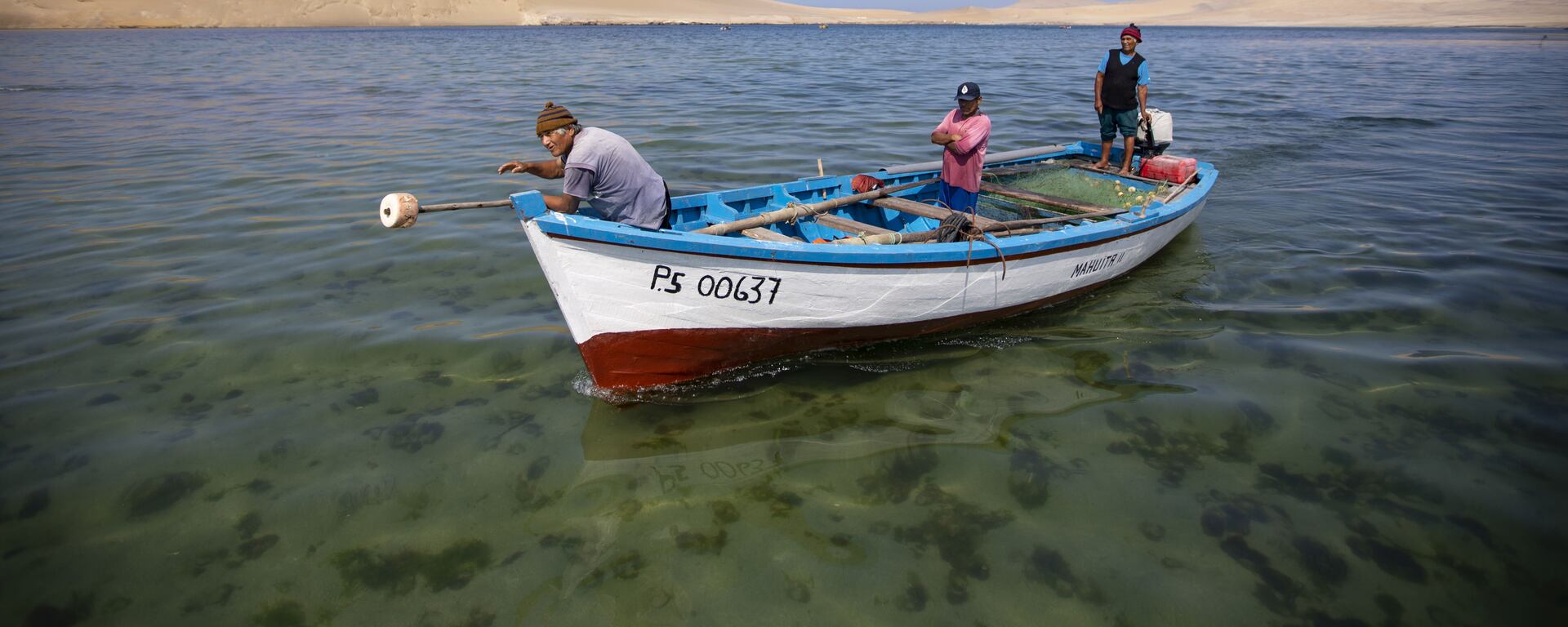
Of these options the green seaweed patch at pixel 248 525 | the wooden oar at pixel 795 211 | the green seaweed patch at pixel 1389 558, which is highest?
the wooden oar at pixel 795 211

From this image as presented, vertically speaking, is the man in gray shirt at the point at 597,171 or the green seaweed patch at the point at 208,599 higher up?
the man in gray shirt at the point at 597,171

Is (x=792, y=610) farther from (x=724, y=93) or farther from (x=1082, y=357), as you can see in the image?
(x=724, y=93)

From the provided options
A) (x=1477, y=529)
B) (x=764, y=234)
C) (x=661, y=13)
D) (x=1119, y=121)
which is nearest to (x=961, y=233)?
(x=764, y=234)

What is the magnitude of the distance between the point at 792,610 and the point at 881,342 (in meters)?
3.06

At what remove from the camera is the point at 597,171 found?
5.31m

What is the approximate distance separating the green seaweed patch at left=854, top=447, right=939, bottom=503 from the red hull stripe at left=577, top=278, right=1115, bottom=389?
1.38m

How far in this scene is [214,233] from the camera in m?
9.09

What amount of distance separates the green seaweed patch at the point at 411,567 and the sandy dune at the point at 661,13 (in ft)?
332

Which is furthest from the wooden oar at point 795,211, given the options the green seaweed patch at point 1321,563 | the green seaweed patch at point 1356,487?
the green seaweed patch at point 1321,563

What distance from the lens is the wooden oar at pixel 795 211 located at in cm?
580

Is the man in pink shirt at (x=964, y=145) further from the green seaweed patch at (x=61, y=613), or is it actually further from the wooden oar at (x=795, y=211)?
the green seaweed patch at (x=61, y=613)

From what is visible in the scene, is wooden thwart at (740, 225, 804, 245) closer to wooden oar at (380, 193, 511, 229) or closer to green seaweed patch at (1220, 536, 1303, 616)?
wooden oar at (380, 193, 511, 229)

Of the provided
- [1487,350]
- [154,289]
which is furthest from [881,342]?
[154,289]

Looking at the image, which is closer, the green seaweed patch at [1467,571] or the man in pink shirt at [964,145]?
the green seaweed patch at [1467,571]
